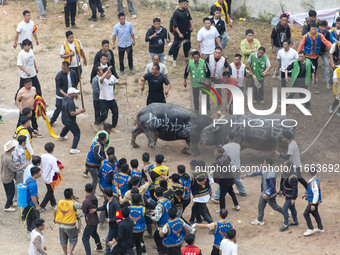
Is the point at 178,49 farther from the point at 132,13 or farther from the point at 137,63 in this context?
the point at 132,13

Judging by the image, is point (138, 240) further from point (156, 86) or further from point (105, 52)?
point (105, 52)

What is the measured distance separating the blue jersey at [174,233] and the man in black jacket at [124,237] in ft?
2.02

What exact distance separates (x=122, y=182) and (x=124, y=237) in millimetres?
1429

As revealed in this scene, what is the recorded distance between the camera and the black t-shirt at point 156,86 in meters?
16.9

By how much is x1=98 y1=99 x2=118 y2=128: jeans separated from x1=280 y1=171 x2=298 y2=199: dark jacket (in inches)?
217

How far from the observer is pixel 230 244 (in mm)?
11305

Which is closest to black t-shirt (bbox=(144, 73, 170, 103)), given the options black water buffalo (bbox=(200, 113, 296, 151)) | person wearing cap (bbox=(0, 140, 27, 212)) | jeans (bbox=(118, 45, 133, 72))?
black water buffalo (bbox=(200, 113, 296, 151))

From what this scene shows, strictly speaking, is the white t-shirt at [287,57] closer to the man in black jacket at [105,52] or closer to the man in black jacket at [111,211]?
the man in black jacket at [105,52]

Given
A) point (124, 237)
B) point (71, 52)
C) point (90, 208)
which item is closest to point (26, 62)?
point (71, 52)

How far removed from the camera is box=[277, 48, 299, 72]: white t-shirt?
17688 mm

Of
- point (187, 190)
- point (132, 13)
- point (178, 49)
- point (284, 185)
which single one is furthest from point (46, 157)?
point (132, 13)

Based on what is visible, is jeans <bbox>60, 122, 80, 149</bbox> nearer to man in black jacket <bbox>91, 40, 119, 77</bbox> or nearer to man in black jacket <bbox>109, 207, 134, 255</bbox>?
man in black jacket <bbox>91, 40, 119, 77</bbox>

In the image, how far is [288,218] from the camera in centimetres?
1351

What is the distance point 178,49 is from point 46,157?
8035 millimetres
